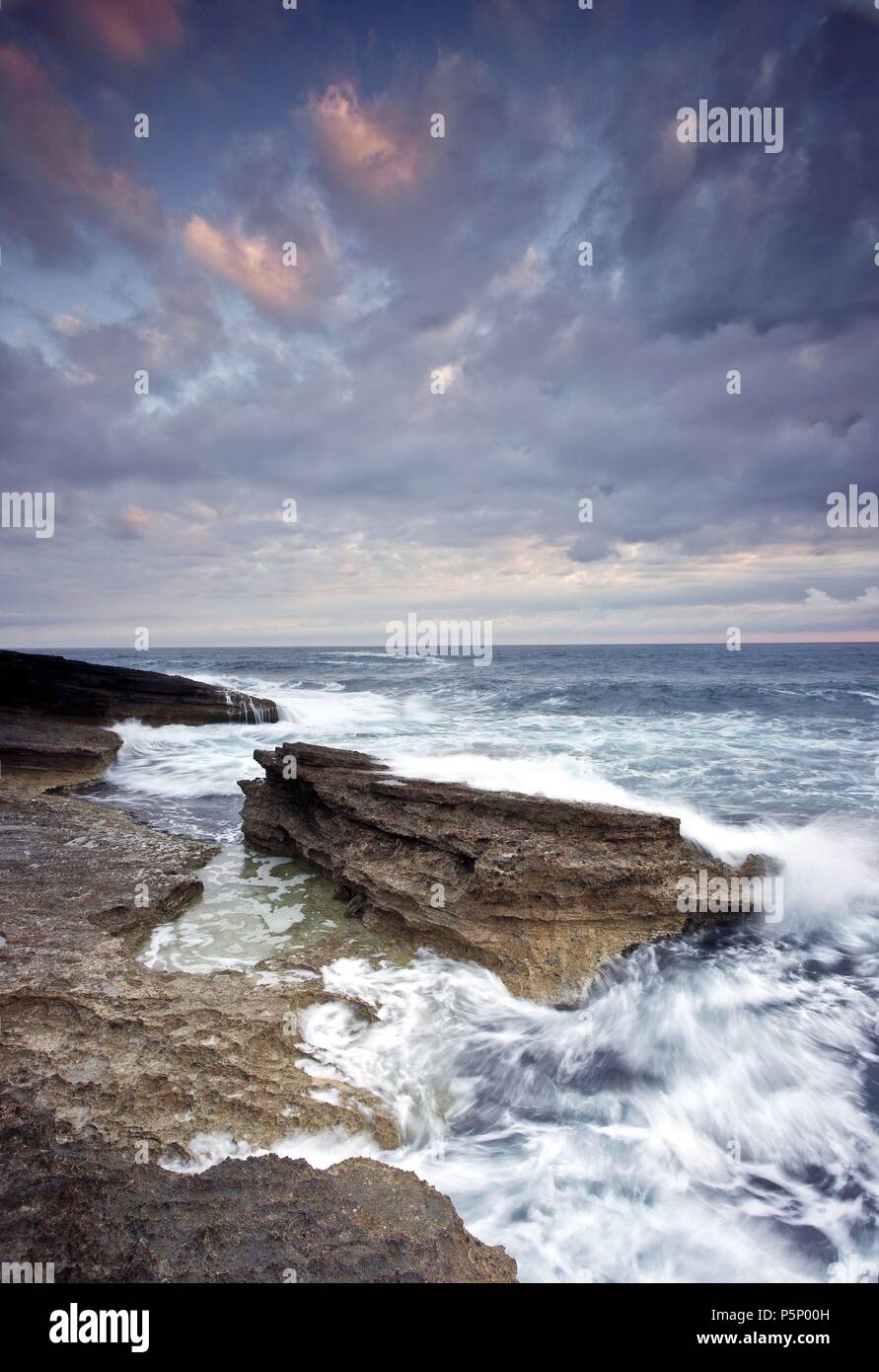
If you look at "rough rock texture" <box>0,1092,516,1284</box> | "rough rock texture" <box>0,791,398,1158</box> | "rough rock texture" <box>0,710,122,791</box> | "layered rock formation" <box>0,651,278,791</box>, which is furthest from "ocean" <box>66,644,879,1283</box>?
"layered rock formation" <box>0,651,278,791</box>

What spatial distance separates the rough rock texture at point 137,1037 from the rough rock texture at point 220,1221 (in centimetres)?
35

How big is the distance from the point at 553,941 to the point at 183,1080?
11.8 feet

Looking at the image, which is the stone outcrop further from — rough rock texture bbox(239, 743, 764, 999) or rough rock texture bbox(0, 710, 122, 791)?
rough rock texture bbox(0, 710, 122, 791)

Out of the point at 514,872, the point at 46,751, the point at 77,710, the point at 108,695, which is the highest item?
the point at 108,695

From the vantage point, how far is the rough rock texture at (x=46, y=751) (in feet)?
37.8

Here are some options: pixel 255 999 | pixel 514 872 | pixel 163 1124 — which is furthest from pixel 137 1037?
pixel 514 872

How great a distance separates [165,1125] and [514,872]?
11.8 ft

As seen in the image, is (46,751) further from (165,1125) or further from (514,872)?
(165,1125)

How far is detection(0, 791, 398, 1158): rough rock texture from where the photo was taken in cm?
327

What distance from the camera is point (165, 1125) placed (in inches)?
126

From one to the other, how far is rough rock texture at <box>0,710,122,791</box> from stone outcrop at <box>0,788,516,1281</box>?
696cm

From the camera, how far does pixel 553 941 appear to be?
229 inches

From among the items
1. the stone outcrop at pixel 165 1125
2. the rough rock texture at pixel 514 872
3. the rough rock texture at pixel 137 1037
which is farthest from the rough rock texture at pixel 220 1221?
the rough rock texture at pixel 514 872
